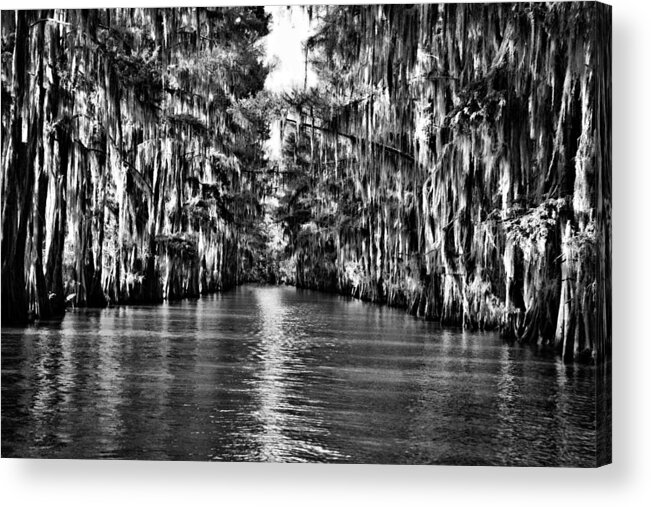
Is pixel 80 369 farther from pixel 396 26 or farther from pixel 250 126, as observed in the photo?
pixel 396 26

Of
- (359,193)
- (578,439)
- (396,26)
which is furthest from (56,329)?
(578,439)

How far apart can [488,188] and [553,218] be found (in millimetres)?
769

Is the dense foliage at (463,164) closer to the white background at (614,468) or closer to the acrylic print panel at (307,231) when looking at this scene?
the acrylic print panel at (307,231)

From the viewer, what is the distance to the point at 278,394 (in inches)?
297

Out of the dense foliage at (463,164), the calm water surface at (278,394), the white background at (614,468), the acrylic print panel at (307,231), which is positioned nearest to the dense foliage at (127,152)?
the acrylic print panel at (307,231)

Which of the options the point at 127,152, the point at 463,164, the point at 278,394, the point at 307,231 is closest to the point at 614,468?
the point at 278,394

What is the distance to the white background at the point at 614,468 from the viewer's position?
23.3ft

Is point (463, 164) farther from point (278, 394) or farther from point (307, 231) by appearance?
point (278, 394)

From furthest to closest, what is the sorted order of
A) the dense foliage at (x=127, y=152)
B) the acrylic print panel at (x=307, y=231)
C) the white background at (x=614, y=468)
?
the dense foliage at (x=127, y=152) < the acrylic print panel at (x=307, y=231) < the white background at (x=614, y=468)

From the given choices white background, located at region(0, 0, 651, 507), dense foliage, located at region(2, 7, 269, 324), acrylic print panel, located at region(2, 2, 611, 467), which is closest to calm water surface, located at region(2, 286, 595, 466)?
acrylic print panel, located at region(2, 2, 611, 467)

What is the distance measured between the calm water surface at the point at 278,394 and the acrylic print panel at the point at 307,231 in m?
0.02

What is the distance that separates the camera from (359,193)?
8.80 metres

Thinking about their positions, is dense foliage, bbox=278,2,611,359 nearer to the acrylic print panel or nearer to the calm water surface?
the acrylic print panel

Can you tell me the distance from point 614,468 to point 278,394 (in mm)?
2722
